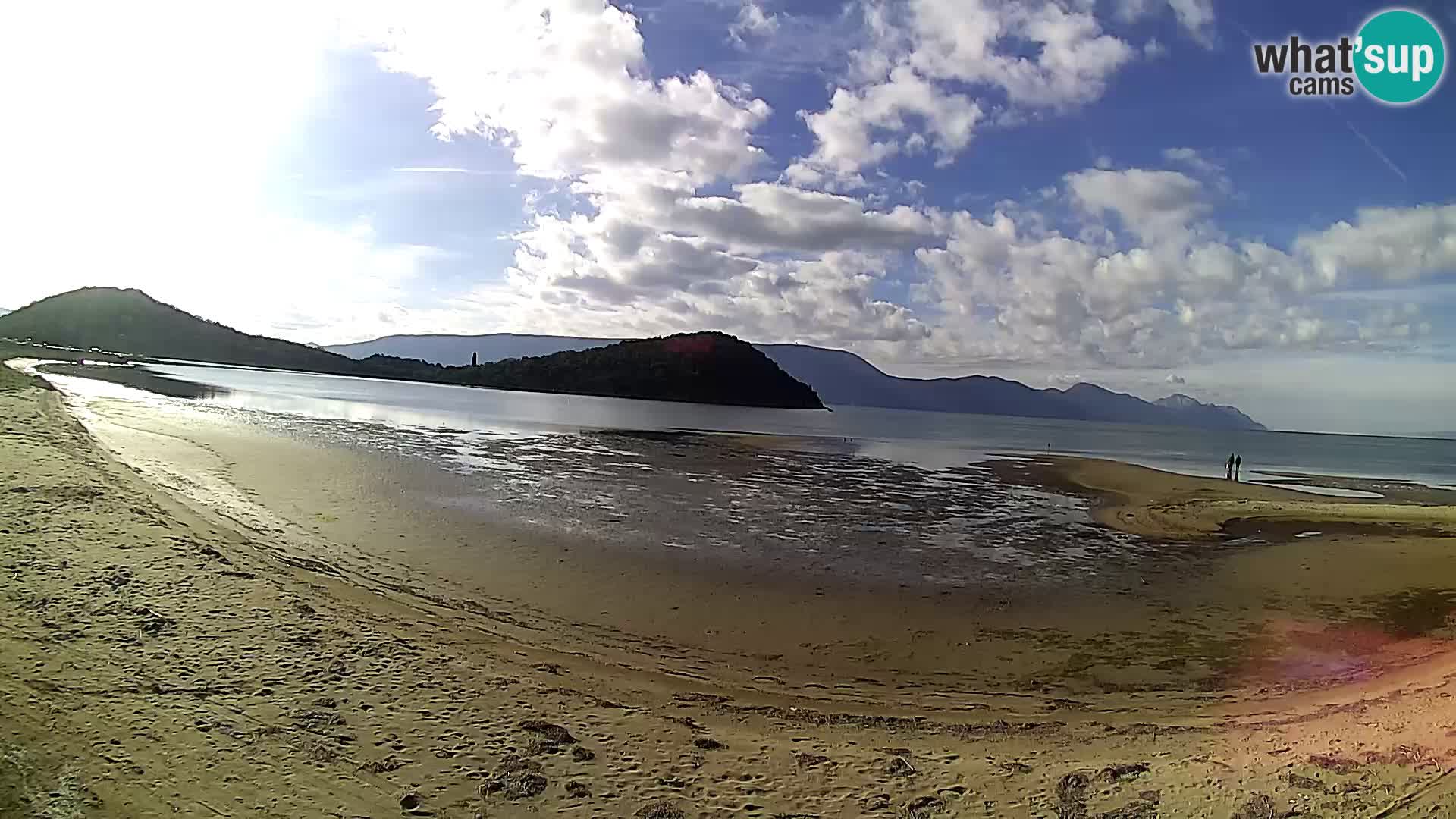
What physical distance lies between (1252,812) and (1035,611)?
7.18m

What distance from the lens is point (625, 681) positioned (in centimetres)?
796

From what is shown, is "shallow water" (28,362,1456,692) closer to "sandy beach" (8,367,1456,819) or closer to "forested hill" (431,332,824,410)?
"sandy beach" (8,367,1456,819)

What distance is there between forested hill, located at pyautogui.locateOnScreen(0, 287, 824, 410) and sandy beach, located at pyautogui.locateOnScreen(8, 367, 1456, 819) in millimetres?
152041

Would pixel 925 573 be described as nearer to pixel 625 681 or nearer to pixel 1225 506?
pixel 625 681

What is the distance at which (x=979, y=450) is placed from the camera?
2317 inches

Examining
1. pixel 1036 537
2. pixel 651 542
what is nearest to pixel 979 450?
pixel 1036 537

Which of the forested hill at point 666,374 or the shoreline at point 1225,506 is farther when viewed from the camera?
the forested hill at point 666,374

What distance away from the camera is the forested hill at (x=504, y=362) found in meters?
167

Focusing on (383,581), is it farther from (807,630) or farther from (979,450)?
(979,450)

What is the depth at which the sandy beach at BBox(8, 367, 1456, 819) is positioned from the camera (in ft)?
17.7

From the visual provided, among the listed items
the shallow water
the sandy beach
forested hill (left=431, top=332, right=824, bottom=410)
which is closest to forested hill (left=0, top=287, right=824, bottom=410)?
forested hill (left=431, top=332, right=824, bottom=410)

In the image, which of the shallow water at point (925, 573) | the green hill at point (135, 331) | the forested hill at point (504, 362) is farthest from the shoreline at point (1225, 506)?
the green hill at point (135, 331)

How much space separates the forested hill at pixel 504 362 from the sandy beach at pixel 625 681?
152 meters

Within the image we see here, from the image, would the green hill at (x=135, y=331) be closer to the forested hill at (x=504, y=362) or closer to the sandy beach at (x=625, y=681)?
the forested hill at (x=504, y=362)
